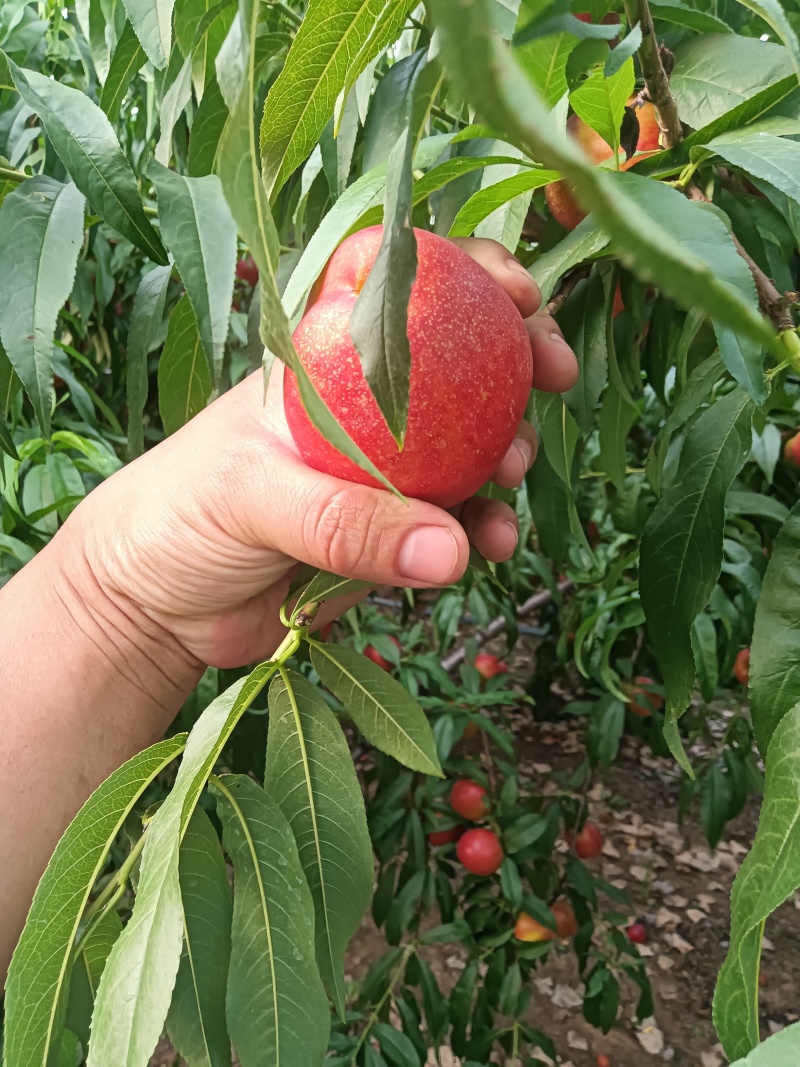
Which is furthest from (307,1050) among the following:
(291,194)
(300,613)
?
(291,194)

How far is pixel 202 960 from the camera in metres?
0.45

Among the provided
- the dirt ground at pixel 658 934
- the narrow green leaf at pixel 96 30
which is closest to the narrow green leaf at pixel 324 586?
the narrow green leaf at pixel 96 30

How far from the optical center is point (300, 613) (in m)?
0.53

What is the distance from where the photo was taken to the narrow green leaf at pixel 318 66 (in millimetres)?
316

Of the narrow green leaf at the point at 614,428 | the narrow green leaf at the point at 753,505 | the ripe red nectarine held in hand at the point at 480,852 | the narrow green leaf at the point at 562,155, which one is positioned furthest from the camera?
the ripe red nectarine held in hand at the point at 480,852

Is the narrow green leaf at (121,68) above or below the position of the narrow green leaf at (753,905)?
above

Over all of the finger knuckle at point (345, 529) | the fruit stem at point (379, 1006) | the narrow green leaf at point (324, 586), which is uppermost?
the finger knuckle at point (345, 529)

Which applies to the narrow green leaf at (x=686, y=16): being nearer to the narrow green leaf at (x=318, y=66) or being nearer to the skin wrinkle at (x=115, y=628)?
the narrow green leaf at (x=318, y=66)

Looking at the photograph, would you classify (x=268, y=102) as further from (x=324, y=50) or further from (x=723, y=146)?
(x=723, y=146)

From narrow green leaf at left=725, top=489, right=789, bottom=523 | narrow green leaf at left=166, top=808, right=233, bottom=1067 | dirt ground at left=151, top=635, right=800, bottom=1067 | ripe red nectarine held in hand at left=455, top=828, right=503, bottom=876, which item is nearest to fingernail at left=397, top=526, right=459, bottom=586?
narrow green leaf at left=166, top=808, right=233, bottom=1067

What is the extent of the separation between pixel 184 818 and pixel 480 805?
1.18 metres

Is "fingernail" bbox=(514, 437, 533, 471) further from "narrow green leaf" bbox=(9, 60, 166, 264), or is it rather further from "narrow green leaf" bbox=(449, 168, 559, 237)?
"narrow green leaf" bbox=(9, 60, 166, 264)

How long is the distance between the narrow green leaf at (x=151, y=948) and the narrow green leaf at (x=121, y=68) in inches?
→ 19.4

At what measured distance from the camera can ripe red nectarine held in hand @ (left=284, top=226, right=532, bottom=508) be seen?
1.37ft
